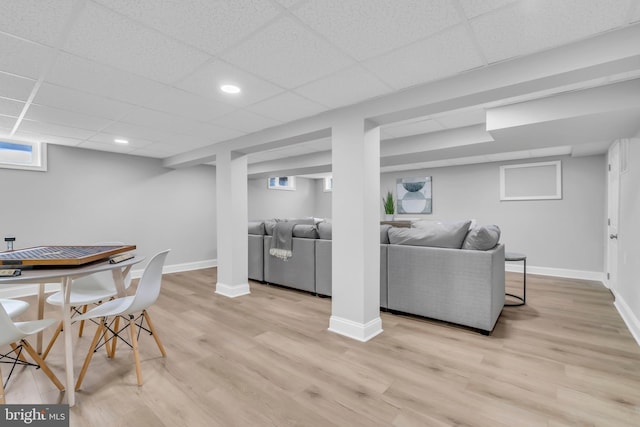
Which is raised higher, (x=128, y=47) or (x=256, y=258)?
(x=128, y=47)

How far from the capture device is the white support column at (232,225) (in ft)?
13.6

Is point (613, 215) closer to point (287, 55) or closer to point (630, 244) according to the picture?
point (630, 244)

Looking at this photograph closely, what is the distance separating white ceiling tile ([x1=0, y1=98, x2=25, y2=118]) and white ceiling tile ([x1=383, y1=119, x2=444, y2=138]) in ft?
12.3

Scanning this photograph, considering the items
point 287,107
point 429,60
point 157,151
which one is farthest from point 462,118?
point 157,151

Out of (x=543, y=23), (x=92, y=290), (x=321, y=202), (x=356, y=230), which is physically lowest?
(x=92, y=290)

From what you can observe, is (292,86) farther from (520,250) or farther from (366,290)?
(520,250)

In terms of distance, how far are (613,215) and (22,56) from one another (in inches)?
250

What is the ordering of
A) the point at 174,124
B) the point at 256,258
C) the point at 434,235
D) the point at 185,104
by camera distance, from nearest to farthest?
the point at 185,104, the point at 434,235, the point at 174,124, the point at 256,258

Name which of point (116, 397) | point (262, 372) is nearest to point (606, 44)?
point (262, 372)

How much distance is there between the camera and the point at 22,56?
193 cm

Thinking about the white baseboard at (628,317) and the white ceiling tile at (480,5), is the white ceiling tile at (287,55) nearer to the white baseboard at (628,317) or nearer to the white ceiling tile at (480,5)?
the white ceiling tile at (480,5)

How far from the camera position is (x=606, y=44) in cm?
173

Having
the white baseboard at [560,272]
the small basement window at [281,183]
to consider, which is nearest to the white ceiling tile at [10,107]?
the small basement window at [281,183]

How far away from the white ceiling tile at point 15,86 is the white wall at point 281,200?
4931mm
